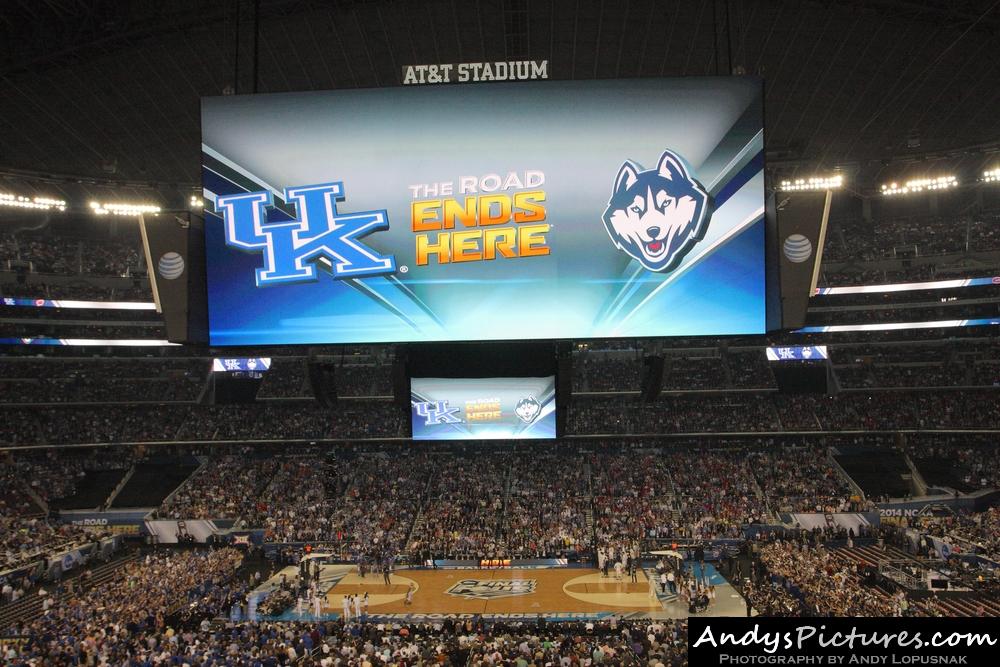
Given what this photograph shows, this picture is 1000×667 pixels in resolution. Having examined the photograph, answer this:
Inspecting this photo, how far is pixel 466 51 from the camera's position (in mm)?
32812

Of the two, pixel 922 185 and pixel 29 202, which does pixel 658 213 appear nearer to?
pixel 922 185

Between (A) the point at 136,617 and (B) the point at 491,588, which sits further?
(B) the point at 491,588

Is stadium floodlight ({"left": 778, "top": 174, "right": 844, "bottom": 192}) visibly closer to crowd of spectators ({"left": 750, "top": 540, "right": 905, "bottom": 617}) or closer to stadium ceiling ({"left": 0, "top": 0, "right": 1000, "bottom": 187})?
stadium ceiling ({"left": 0, "top": 0, "right": 1000, "bottom": 187})

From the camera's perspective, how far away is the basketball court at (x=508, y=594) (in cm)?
2559

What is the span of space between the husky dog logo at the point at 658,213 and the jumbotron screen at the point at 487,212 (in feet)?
0.10

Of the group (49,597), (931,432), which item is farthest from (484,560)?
(931,432)

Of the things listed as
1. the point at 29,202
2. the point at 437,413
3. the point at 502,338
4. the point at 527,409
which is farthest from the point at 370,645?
the point at 29,202

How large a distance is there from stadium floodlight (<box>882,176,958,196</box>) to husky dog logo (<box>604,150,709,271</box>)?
38.7 m

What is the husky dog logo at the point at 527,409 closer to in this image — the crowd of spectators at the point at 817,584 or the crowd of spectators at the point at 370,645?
the crowd of spectators at the point at 370,645

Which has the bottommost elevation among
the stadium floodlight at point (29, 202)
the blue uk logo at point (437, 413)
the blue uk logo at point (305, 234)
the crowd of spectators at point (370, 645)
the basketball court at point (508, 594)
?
the basketball court at point (508, 594)

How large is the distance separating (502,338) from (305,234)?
15.7ft

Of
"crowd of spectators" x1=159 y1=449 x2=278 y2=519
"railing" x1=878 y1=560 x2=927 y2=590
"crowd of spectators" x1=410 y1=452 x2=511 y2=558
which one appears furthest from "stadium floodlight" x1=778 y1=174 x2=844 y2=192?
"crowd of spectators" x1=159 y1=449 x2=278 y2=519

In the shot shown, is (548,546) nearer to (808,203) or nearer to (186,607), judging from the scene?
(186,607)

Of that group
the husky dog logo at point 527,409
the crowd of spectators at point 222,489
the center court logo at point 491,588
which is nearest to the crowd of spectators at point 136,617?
the crowd of spectators at point 222,489
